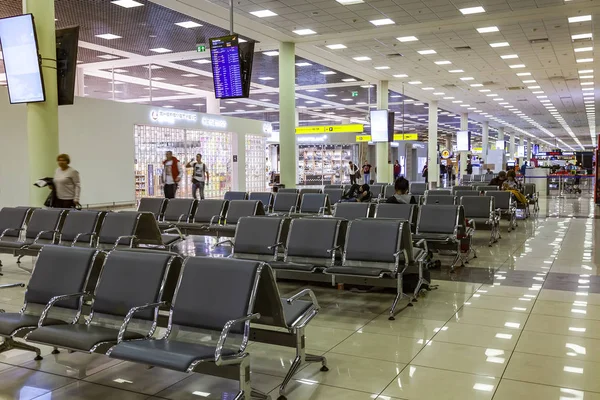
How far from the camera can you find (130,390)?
367 centimetres

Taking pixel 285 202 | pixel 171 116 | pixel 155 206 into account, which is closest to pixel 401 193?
pixel 285 202

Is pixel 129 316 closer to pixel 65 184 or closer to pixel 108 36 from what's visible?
pixel 65 184

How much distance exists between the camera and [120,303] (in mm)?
3773

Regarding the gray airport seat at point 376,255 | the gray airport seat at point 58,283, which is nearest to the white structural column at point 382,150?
the gray airport seat at point 376,255

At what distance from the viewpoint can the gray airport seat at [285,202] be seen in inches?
424

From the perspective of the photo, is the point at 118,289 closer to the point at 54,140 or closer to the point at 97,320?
the point at 97,320

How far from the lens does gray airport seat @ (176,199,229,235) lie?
360 inches

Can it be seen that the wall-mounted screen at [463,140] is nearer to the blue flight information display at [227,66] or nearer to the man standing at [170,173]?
the man standing at [170,173]

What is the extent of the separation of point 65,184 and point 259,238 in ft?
13.7

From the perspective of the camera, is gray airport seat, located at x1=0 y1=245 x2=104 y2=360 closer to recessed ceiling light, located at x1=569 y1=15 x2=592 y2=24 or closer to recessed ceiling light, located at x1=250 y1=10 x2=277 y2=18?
recessed ceiling light, located at x1=250 y1=10 x2=277 y2=18

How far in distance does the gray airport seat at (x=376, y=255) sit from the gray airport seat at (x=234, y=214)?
2.92 metres

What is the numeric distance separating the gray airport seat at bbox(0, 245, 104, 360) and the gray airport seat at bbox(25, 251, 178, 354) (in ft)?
0.40

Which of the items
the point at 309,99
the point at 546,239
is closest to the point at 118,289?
the point at 546,239

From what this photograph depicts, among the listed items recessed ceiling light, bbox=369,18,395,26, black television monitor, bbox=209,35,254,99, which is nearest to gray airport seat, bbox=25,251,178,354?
black television monitor, bbox=209,35,254,99
